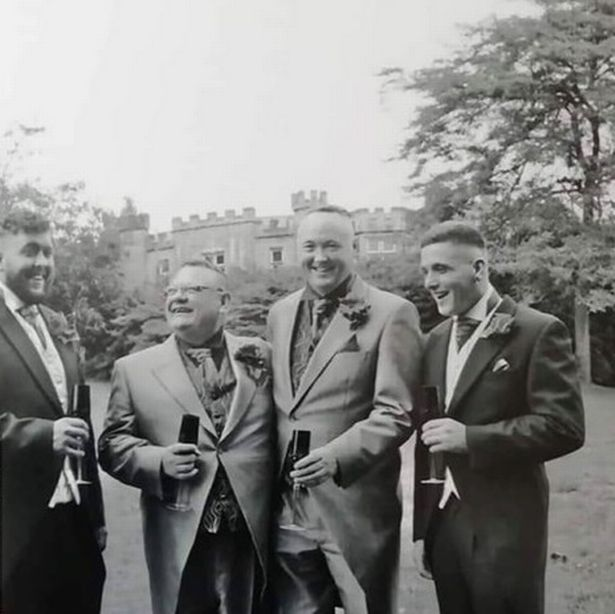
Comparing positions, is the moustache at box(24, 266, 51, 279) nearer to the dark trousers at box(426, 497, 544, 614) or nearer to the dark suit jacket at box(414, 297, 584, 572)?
the dark suit jacket at box(414, 297, 584, 572)

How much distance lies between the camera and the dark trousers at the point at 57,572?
3555 millimetres

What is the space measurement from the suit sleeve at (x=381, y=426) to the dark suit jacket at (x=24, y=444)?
2.67 feet

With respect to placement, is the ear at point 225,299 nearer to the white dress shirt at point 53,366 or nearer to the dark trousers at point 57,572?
the white dress shirt at point 53,366

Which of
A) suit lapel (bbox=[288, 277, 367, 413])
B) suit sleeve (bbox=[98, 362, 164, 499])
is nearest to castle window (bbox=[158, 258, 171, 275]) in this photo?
suit sleeve (bbox=[98, 362, 164, 499])

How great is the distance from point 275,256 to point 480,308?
668 mm

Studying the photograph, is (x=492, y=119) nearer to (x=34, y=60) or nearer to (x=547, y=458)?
(x=547, y=458)

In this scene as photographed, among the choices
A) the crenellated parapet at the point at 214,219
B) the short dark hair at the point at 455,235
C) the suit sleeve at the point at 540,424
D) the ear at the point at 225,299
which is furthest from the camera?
the crenellated parapet at the point at 214,219

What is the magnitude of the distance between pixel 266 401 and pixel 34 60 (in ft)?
4.90

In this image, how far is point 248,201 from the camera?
3.72 meters

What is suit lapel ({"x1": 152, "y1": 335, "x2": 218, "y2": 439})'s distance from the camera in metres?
3.51

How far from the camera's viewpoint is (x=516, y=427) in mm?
3357

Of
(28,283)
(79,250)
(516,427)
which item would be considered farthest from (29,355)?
(516,427)

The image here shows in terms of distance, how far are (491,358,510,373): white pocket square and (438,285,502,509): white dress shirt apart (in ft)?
0.29

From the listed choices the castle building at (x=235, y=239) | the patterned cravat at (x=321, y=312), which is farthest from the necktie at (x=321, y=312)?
the castle building at (x=235, y=239)
